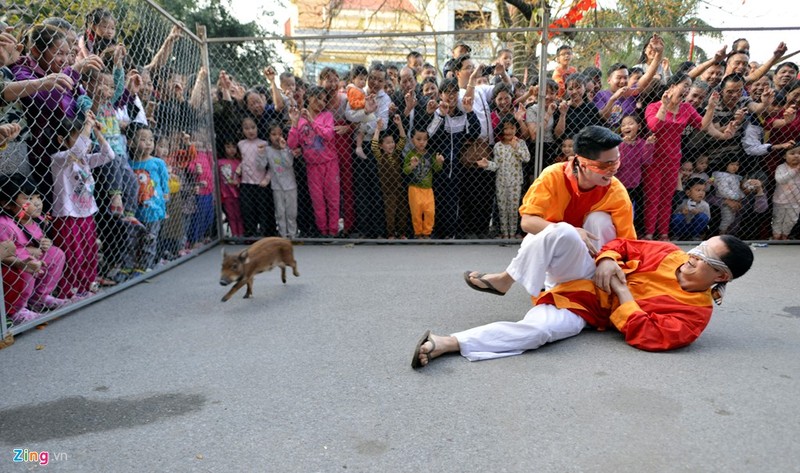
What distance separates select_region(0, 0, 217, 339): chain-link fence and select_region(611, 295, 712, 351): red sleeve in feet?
11.6

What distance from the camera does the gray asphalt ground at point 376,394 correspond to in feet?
6.07

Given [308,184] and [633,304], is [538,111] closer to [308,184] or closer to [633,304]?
[308,184]

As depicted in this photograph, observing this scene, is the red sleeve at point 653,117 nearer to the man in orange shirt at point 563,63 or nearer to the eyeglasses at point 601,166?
Result: the man in orange shirt at point 563,63

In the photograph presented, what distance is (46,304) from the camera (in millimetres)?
3502

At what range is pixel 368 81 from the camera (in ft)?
18.2

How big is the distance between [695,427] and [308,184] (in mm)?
4553

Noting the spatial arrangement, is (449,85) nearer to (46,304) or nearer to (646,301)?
(646,301)

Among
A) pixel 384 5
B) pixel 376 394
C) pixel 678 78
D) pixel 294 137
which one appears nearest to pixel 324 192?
pixel 294 137

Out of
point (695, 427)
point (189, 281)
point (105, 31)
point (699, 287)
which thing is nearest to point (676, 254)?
point (699, 287)

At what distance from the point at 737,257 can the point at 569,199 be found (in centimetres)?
93

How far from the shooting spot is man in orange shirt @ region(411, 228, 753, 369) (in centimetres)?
258

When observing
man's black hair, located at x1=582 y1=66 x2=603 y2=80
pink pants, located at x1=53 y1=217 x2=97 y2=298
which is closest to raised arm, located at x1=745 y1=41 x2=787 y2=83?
man's black hair, located at x1=582 y1=66 x2=603 y2=80

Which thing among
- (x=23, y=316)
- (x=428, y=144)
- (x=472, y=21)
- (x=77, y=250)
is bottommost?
(x=23, y=316)

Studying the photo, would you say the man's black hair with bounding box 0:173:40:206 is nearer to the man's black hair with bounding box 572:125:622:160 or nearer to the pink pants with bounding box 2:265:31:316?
the pink pants with bounding box 2:265:31:316
